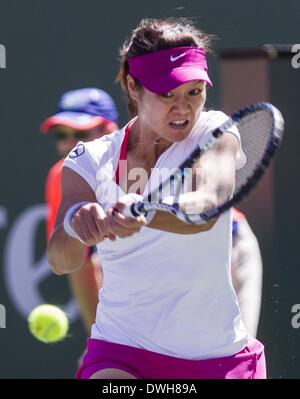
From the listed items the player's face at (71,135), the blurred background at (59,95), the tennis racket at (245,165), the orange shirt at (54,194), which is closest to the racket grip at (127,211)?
the tennis racket at (245,165)

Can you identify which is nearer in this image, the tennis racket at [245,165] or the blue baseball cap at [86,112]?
the tennis racket at [245,165]

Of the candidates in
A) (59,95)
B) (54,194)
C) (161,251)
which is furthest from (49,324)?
(161,251)

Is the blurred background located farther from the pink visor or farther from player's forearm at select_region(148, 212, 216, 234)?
player's forearm at select_region(148, 212, 216, 234)

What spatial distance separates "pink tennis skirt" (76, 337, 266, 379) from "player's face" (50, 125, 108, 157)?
1764mm

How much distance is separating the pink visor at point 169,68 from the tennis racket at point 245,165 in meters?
0.16

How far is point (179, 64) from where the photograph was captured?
2801 millimetres

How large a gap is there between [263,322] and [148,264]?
2.53 meters

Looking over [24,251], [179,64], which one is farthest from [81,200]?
[24,251]

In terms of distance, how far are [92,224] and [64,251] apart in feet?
0.96

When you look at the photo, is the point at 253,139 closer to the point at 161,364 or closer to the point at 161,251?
the point at 161,251

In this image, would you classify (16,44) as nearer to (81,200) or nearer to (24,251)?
(24,251)

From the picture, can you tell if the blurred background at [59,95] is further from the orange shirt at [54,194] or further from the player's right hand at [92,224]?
the player's right hand at [92,224]

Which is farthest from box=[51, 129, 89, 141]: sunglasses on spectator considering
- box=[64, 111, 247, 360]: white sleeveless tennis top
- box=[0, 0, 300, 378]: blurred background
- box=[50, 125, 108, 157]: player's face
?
box=[64, 111, 247, 360]: white sleeveless tennis top

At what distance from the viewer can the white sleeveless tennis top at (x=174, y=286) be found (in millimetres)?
2734
